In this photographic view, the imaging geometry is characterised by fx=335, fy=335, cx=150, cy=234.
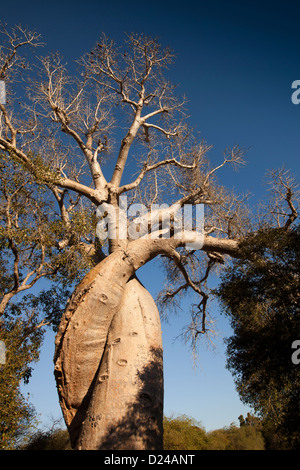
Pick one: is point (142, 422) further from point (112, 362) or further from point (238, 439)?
point (238, 439)

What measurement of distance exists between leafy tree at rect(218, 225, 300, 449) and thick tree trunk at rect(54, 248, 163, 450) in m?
1.37

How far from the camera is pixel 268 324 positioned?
195 inches

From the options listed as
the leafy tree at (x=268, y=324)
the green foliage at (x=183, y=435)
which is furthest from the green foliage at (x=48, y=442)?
the leafy tree at (x=268, y=324)

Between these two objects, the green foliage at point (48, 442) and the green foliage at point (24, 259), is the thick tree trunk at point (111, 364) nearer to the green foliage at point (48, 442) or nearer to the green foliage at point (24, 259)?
the green foliage at point (24, 259)

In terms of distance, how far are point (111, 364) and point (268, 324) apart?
2379 millimetres

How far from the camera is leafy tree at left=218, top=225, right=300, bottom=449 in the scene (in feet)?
15.2

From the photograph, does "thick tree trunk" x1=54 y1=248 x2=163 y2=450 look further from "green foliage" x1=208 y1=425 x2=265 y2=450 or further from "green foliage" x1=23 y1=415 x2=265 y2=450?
"green foliage" x1=208 y1=425 x2=265 y2=450

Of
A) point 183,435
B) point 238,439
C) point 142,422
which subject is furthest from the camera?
point 238,439

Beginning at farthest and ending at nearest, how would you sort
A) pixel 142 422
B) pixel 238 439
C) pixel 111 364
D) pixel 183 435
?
pixel 238 439 < pixel 183 435 < pixel 111 364 < pixel 142 422

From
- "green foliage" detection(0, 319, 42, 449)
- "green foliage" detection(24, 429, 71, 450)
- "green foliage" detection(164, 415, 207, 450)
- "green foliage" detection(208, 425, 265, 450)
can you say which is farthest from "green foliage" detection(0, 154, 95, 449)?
"green foliage" detection(208, 425, 265, 450)

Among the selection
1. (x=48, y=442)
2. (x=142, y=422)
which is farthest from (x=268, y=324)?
(x=48, y=442)
